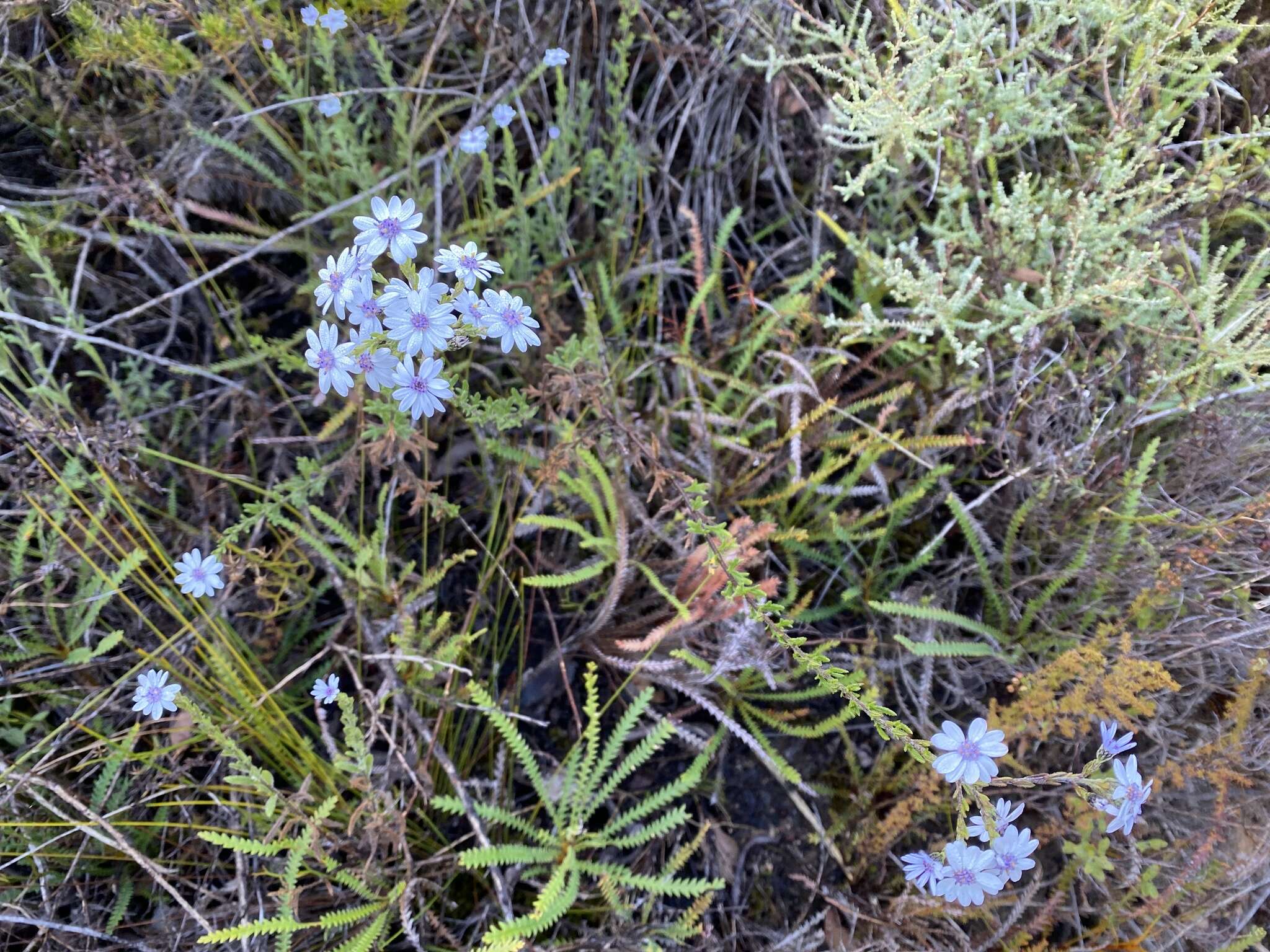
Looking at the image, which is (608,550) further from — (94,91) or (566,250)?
(94,91)

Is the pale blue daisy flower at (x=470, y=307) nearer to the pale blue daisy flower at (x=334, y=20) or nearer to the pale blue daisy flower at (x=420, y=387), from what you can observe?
the pale blue daisy flower at (x=420, y=387)

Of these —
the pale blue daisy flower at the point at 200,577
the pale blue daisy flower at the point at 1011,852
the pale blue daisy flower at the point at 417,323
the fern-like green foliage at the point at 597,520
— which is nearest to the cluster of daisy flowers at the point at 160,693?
the pale blue daisy flower at the point at 200,577

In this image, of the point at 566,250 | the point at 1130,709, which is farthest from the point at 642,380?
the point at 1130,709

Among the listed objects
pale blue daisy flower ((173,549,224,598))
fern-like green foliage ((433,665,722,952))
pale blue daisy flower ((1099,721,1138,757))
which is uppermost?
pale blue daisy flower ((173,549,224,598))

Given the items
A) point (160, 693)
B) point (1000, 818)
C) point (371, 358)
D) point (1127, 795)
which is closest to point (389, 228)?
point (371, 358)

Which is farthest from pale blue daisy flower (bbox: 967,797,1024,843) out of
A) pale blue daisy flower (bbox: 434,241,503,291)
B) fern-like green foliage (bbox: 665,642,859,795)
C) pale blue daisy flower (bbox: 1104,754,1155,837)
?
pale blue daisy flower (bbox: 434,241,503,291)

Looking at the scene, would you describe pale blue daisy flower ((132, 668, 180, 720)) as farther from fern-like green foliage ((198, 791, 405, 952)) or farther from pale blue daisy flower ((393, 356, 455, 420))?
pale blue daisy flower ((393, 356, 455, 420))
